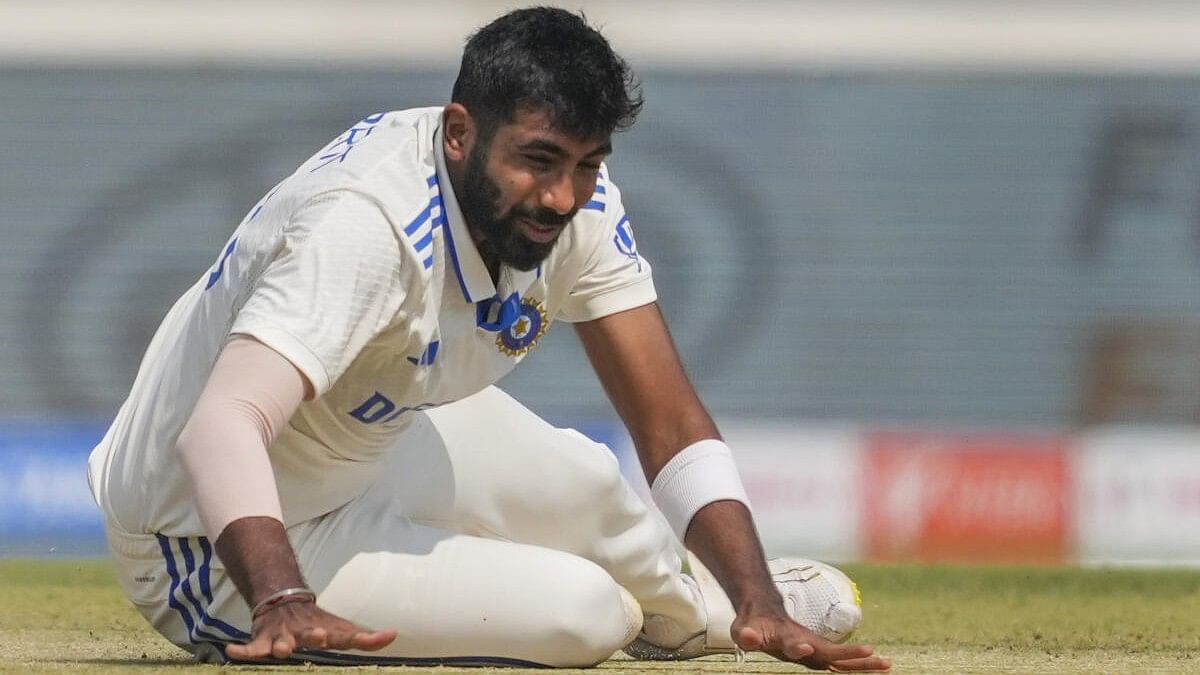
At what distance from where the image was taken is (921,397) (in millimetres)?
12766

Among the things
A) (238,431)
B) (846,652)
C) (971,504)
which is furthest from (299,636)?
(971,504)

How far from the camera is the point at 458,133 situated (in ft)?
12.3

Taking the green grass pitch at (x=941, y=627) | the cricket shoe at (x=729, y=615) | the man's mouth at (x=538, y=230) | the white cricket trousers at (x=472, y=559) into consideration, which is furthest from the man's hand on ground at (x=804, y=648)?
the man's mouth at (x=538, y=230)

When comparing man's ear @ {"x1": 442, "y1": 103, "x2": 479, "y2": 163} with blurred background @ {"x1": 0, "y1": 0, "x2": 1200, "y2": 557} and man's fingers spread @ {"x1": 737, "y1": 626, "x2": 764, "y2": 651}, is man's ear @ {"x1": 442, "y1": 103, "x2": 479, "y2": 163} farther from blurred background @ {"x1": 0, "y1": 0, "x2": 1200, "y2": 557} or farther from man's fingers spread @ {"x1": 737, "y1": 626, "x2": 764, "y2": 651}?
blurred background @ {"x1": 0, "y1": 0, "x2": 1200, "y2": 557}

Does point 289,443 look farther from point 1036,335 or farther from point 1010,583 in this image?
point 1036,335

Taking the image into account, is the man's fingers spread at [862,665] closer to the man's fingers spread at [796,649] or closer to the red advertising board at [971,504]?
the man's fingers spread at [796,649]

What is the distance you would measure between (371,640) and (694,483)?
3.99 ft

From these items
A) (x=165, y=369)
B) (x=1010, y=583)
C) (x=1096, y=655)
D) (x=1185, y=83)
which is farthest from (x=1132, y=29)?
(x=165, y=369)

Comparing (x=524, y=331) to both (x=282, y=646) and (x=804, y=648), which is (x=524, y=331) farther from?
(x=282, y=646)

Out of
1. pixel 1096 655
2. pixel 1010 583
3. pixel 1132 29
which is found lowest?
pixel 1010 583

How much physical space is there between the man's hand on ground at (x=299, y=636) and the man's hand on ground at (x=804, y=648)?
85cm

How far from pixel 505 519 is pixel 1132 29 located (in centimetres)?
995

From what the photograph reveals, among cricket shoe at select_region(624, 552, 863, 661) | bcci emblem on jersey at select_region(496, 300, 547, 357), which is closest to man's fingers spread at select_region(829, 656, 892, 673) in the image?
cricket shoe at select_region(624, 552, 863, 661)

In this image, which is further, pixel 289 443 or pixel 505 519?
pixel 505 519
